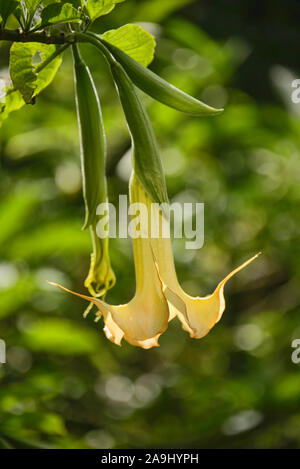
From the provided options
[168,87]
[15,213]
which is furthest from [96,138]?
[15,213]

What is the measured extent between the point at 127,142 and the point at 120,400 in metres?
0.59

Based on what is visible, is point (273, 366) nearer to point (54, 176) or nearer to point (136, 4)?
point (54, 176)

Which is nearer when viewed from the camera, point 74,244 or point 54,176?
point 74,244

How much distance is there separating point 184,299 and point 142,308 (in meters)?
0.04

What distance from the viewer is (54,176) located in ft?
4.68

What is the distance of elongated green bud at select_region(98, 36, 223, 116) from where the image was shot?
43 cm

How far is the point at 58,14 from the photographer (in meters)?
0.43

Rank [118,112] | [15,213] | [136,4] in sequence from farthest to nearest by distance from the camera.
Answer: [118,112]
[136,4]
[15,213]

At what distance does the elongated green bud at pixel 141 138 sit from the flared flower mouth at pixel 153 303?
0.03 metres

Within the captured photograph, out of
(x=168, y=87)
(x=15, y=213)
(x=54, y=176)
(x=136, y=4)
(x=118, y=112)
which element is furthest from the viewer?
(x=54, y=176)

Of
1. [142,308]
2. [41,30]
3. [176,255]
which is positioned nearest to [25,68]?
[41,30]

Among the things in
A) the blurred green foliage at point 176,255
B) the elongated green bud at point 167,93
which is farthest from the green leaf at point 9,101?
the blurred green foliage at point 176,255

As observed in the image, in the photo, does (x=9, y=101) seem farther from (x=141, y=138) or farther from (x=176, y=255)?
(x=176, y=255)

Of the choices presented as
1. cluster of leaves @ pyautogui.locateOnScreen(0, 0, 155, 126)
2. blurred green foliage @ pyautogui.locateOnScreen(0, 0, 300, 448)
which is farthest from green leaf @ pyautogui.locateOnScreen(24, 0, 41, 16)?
blurred green foliage @ pyautogui.locateOnScreen(0, 0, 300, 448)
